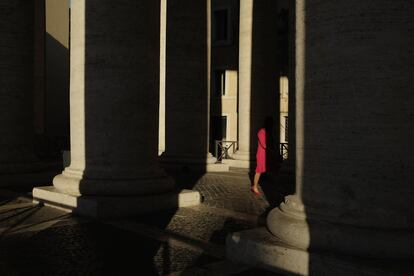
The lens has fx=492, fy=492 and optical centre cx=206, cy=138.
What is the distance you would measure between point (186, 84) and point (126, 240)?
42.5 feet

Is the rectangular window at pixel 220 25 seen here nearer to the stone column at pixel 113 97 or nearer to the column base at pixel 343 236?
the stone column at pixel 113 97

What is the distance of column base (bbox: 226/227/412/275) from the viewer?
5.61 metres

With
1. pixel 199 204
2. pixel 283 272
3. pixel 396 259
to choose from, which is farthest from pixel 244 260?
pixel 199 204

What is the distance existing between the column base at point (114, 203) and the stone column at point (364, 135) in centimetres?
497

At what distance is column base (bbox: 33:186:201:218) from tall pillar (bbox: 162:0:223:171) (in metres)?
8.63

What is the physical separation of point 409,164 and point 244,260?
2.56 m

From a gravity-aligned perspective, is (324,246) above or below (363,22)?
below

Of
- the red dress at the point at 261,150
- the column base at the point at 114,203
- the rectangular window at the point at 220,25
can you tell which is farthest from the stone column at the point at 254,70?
the rectangular window at the point at 220,25

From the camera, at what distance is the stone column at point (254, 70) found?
23.0m

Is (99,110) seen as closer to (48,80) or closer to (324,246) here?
(324,246)

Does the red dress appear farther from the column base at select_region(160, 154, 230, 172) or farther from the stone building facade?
the column base at select_region(160, 154, 230, 172)

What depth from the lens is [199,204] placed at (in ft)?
40.1

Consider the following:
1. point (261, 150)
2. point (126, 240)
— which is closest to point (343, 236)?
point (126, 240)

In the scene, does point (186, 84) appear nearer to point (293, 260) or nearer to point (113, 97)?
point (113, 97)
